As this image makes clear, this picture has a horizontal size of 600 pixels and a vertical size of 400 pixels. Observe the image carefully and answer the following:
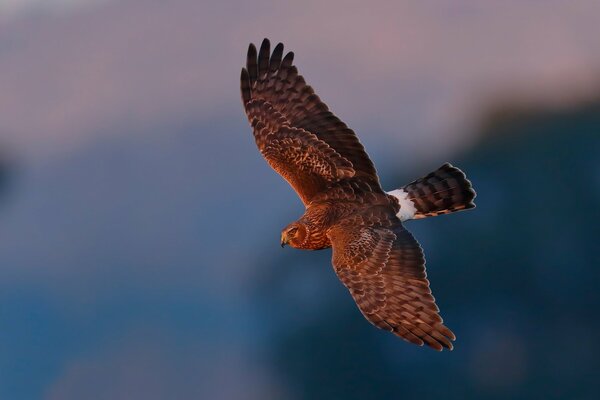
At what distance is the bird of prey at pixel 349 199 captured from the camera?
11297 millimetres

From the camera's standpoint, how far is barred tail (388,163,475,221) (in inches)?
503

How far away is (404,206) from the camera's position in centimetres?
1255

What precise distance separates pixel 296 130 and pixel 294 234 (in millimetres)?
1450

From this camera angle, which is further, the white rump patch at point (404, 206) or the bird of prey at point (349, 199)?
the white rump patch at point (404, 206)

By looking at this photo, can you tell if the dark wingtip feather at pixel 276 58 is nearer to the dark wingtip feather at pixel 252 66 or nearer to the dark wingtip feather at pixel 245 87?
the dark wingtip feather at pixel 252 66

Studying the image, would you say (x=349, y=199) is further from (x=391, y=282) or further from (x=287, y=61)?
(x=287, y=61)

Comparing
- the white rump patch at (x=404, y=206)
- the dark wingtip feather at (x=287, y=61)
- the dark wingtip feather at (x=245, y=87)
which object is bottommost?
the white rump patch at (x=404, y=206)

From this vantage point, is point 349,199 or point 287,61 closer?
point 349,199

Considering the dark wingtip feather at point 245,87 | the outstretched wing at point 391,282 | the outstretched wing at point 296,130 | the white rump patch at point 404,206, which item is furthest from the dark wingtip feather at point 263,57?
the outstretched wing at point 391,282

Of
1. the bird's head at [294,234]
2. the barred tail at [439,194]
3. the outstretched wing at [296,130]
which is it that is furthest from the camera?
the barred tail at [439,194]

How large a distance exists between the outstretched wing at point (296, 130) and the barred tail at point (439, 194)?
0.63m

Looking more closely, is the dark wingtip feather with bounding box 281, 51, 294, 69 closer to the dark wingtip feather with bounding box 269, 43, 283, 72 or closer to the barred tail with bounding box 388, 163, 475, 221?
the dark wingtip feather with bounding box 269, 43, 283, 72

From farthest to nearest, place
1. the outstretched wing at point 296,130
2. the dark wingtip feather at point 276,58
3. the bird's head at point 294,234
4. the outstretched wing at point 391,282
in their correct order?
the dark wingtip feather at point 276,58 < the outstretched wing at point 296,130 < the bird's head at point 294,234 < the outstretched wing at point 391,282

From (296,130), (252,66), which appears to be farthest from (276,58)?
(296,130)
